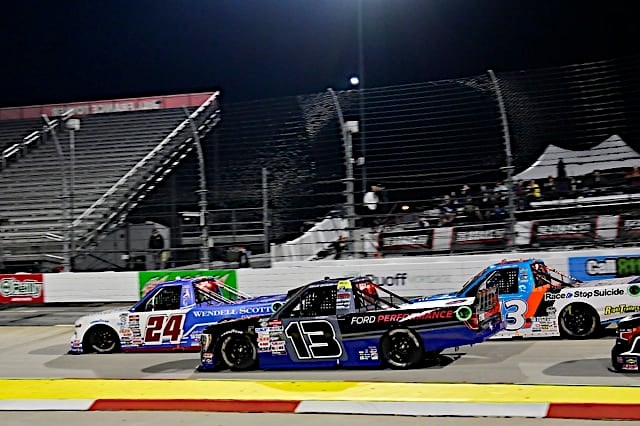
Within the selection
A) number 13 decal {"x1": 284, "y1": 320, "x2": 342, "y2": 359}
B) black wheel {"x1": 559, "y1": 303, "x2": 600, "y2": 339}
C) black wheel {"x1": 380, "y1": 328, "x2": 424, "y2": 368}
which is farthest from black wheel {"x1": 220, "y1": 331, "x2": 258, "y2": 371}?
black wheel {"x1": 559, "y1": 303, "x2": 600, "y2": 339}

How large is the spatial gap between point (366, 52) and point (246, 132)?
13.5m

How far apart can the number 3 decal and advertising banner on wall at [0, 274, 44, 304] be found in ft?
35.5

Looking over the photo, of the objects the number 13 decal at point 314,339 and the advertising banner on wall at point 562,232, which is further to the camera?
the advertising banner on wall at point 562,232

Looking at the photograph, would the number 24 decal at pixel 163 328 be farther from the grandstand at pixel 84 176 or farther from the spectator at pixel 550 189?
the spectator at pixel 550 189

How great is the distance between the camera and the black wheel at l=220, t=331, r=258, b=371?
1038 centimetres

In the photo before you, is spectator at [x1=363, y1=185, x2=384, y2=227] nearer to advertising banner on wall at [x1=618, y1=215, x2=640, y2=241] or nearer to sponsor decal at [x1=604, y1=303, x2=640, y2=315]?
advertising banner on wall at [x1=618, y1=215, x2=640, y2=241]

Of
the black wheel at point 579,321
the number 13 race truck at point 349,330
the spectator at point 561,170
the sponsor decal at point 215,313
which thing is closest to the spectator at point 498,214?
the spectator at point 561,170

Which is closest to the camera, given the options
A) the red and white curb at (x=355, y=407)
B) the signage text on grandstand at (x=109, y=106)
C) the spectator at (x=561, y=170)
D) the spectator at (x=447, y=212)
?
the red and white curb at (x=355, y=407)

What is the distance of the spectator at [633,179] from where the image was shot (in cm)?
1492

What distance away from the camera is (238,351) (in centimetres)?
1046

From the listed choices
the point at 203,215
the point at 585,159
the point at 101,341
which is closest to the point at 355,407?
the point at 101,341

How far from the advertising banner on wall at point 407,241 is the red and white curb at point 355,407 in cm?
876

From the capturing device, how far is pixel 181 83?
30.0 meters

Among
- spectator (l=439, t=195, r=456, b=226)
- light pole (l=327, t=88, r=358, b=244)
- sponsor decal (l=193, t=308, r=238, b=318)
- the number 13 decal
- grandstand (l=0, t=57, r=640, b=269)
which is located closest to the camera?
the number 13 decal
